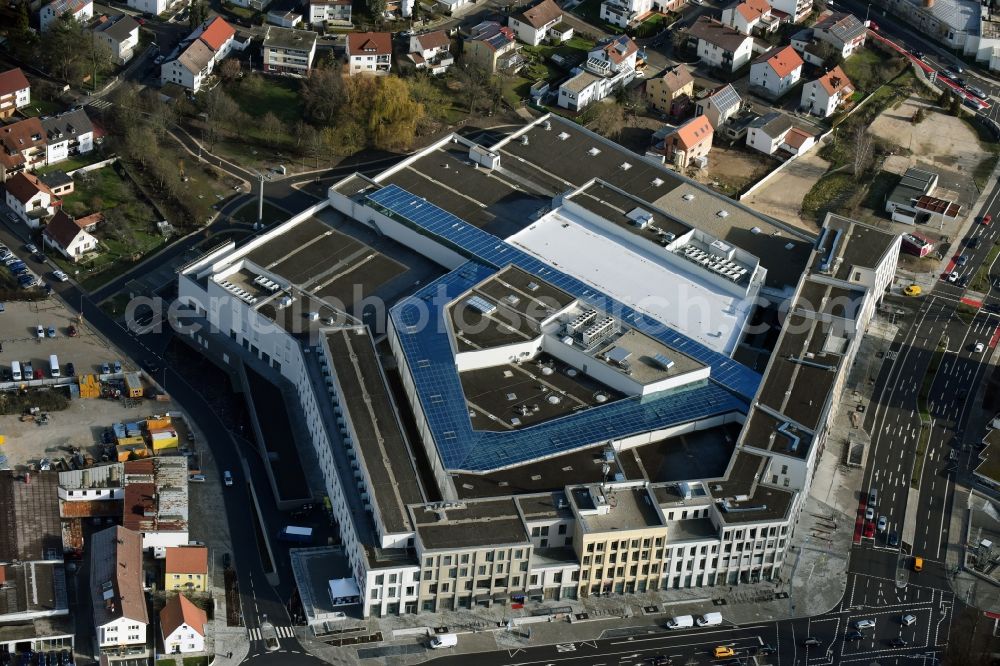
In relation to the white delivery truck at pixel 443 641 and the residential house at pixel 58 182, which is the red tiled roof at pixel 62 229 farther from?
the white delivery truck at pixel 443 641

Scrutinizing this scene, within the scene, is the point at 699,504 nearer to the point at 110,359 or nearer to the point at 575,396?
the point at 575,396

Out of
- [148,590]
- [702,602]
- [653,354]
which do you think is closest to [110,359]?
[148,590]

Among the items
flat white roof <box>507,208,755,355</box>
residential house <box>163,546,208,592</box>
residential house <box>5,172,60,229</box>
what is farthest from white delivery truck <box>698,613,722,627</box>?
residential house <box>5,172,60,229</box>

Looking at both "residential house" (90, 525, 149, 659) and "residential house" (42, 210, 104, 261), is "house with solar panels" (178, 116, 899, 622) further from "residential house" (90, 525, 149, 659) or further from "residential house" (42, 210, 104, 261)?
"residential house" (90, 525, 149, 659)

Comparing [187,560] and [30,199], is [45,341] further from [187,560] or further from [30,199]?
[187,560]

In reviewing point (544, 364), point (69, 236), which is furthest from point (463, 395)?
point (69, 236)
